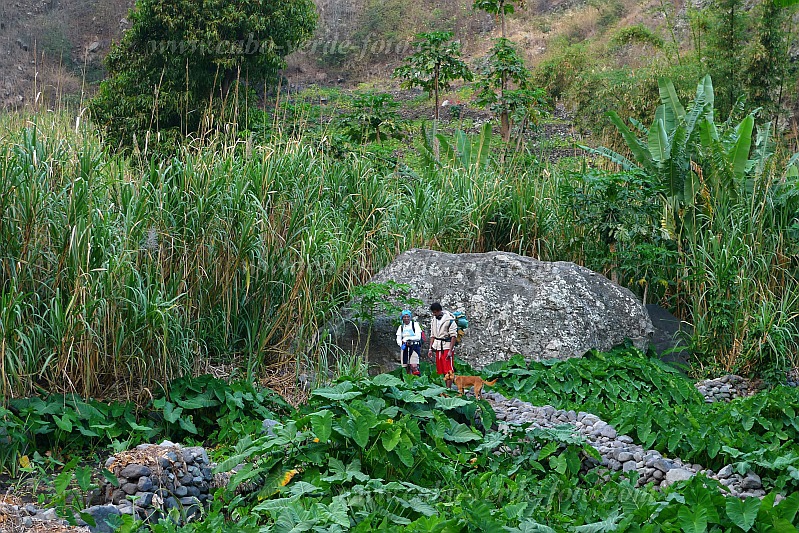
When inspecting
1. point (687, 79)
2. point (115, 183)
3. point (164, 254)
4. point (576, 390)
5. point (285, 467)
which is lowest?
point (576, 390)

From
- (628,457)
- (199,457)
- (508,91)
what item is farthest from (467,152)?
(199,457)

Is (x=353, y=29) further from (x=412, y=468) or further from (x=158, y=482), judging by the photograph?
(x=412, y=468)

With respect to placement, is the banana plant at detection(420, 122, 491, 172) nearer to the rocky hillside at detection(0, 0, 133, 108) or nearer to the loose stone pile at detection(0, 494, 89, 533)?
the loose stone pile at detection(0, 494, 89, 533)

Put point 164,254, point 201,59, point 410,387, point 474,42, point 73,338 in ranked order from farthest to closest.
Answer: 1. point 474,42
2. point 201,59
3. point 164,254
4. point 73,338
5. point 410,387

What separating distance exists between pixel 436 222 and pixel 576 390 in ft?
8.80

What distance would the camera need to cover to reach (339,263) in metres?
7.19

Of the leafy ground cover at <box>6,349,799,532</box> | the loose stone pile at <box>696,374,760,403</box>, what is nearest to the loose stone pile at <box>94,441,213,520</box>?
the leafy ground cover at <box>6,349,799,532</box>

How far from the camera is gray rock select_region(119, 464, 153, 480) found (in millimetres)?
4340

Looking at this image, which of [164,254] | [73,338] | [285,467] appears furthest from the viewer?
[164,254]

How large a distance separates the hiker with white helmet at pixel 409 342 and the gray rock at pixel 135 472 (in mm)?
2504

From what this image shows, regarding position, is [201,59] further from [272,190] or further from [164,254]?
[164,254]

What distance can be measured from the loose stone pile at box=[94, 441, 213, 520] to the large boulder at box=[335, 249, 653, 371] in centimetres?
270

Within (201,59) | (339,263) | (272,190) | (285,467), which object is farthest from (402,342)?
(201,59)

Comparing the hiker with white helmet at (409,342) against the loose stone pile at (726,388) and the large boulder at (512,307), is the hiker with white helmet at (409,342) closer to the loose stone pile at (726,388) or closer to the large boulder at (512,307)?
the large boulder at (512,307)
